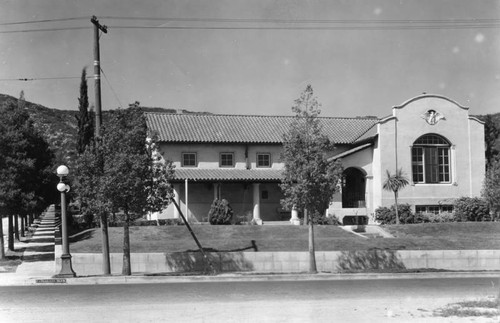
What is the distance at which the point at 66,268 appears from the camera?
65.1 feet

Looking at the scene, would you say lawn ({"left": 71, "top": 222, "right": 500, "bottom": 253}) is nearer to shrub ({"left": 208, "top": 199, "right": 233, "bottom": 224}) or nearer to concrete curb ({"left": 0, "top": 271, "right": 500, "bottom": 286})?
shrub ({"left": 208, "top": 199, "right": 233, "bottom": 224})

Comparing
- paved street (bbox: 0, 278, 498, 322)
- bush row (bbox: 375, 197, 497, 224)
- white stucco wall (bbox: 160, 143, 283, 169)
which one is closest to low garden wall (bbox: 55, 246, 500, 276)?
paved street (bbox: 0, 278, 498, 322)

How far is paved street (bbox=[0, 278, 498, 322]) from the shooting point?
11562 millimetres

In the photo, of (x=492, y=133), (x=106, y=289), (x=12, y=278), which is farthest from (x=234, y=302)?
(x=492, y=133)

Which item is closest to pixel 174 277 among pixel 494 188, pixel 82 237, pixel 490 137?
pixel 82 237

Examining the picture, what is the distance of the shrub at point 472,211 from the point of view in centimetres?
3616

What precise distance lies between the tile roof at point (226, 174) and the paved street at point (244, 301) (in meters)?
18.9

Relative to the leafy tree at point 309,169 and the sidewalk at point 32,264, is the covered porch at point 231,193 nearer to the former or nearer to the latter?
the sidewalk at point 32,264

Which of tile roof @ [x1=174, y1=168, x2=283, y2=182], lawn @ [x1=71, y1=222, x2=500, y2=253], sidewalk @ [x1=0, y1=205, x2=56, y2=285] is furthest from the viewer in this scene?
tile roof @ [x1=174, y1=168, x2=283, y2=182]

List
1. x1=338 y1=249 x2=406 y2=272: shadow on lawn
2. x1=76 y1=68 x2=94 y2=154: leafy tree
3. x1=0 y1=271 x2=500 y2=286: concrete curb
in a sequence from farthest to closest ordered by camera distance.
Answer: x1=76 y1=68 x2=94 y2=154: leafy tree
x1=338 y1=249 x2=406 y2=272: shadow on lawn
x1=0 y1=271 x2=500 y2=286: concrete curb

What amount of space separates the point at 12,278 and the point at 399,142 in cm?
2614

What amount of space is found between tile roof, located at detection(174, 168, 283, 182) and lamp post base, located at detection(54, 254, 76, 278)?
1696 centimetres

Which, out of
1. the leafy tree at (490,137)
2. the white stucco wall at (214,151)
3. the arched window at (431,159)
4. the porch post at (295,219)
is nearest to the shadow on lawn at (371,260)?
the porch post at (295,219)

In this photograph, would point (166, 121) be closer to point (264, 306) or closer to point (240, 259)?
point (240, 259)
